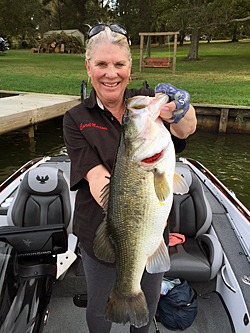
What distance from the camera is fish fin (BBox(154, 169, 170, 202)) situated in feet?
5.25

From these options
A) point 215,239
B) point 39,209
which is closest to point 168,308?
point 215,239

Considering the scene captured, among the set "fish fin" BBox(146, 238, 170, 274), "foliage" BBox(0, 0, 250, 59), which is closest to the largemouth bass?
"fish fin" BBox(146, 238, 170, 274)

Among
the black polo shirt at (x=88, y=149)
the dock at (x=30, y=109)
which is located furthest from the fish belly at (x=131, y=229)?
the dock at (x=30, y=109)

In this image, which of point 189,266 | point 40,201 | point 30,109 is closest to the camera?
point 189,266

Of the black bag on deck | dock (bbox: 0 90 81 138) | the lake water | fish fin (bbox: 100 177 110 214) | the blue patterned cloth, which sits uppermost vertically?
the blue patterned cloth

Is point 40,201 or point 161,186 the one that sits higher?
point 161,186

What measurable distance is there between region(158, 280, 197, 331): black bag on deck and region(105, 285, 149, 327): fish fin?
1756mm

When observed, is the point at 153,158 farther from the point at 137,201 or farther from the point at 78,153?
the point at 78,153

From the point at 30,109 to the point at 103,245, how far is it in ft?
29.8

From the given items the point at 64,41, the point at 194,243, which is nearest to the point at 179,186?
the point at 194,243

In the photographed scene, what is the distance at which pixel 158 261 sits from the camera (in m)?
1.81

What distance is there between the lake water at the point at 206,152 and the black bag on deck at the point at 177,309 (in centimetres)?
473

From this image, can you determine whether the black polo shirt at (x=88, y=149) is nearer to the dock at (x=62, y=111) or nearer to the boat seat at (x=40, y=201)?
the boat seat at (x=40, y=201)

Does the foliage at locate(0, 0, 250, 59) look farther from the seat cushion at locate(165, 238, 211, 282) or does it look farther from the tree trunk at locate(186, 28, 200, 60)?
the seat cushion at locate(165, 238, 211, 282)
